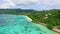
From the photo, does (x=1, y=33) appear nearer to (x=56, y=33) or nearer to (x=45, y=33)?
(x=45, y=33)

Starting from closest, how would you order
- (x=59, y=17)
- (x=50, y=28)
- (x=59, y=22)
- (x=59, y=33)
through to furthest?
(x=59, y=33)
(x=50, y=28)
(x=59, y=22)
(x=59, y=17)

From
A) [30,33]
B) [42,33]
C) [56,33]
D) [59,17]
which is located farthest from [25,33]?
[59,17]

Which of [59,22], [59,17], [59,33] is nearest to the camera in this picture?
[59,33]

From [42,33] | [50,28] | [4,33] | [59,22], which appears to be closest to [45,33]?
[42,33]

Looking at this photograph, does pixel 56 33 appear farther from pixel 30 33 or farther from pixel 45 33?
pixel 30 33

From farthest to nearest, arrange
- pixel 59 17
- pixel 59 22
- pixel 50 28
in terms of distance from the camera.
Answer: pixel 59 17 → pixel 59 22 → pixel 50 28

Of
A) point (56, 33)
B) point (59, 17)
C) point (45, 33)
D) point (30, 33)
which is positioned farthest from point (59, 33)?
point (59, 17)

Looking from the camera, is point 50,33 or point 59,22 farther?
point 59,22

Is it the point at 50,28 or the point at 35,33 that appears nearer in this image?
the point at 35,33
